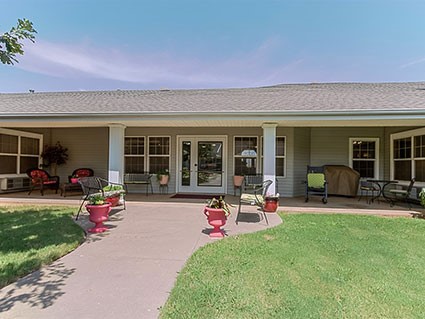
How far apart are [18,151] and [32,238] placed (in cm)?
696

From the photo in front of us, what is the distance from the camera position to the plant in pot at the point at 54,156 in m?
9.84

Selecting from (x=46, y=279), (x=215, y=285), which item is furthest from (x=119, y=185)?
(x=215, y=285)

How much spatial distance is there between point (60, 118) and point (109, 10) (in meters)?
4.63

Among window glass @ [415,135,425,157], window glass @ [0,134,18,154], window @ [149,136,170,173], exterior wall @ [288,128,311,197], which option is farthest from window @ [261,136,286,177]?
window glass @ [0,134,18,154]

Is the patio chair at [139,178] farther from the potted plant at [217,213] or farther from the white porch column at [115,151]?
the potted plant at [217,213]

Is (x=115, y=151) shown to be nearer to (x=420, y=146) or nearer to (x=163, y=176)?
(x=163, y=176)

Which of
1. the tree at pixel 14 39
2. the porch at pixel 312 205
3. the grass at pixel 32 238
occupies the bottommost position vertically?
the grass at pixel 32 238

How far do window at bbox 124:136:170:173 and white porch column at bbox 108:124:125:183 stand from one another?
95.2 inches

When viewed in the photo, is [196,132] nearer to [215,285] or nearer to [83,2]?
[83,2]

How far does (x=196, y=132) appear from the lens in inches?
366

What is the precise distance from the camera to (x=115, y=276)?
2896 mm

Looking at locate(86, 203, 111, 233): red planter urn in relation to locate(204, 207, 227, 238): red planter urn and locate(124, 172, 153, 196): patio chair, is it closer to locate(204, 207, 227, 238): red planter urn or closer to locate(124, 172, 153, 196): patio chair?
locate(204, 207, 227, 238): red planter urn

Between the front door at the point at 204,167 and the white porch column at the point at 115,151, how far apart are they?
2638 millimetres

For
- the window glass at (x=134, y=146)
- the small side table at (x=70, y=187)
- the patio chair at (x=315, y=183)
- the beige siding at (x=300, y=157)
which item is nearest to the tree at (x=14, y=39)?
the small side table at (x=70, y=187)
